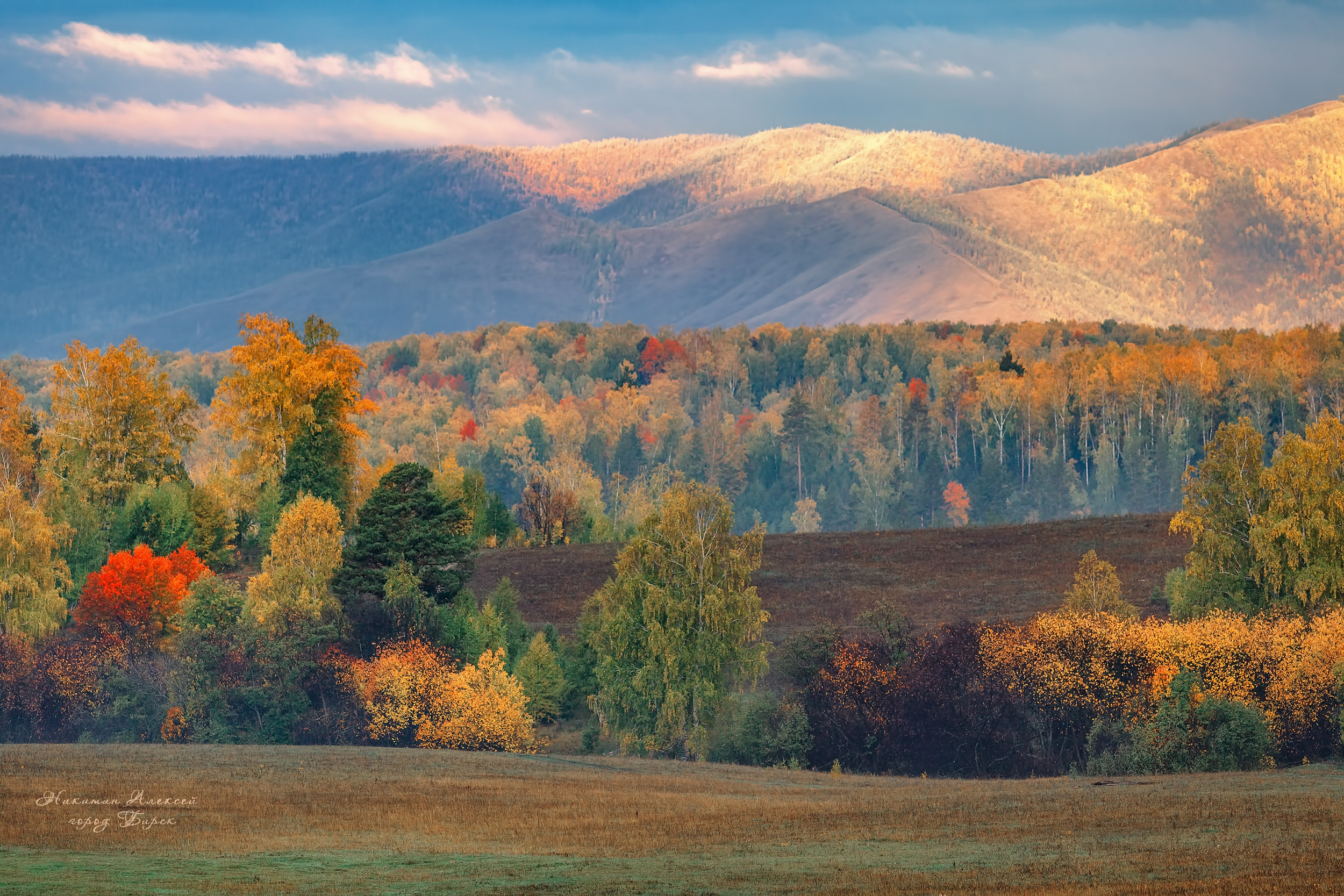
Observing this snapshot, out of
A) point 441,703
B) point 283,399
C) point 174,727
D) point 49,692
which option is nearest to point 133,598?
point 49,692

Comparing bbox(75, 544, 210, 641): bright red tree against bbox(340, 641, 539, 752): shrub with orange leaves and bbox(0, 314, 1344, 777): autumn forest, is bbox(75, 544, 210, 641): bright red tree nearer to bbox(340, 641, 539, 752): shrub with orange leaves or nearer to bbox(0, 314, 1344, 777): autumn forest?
bbox(0, 314, 1344, 777): autumn forest

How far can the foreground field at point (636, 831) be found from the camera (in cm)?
2852

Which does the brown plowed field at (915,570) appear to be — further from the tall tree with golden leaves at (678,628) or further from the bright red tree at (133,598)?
the bright red tree at (133,598)

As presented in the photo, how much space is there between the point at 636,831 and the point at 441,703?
25.9 m

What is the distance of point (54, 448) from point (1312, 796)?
245 feet

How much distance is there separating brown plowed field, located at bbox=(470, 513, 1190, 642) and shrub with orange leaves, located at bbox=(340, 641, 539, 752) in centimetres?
2077

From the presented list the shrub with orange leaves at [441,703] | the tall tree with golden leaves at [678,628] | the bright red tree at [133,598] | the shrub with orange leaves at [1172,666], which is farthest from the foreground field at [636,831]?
the bright red tree at [133,598]

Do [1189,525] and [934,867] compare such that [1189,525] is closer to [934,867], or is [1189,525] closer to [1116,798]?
[1116,798]

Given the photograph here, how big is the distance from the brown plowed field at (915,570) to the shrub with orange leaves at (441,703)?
20.8 m

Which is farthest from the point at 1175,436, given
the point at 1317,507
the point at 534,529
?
the point at 1317,507

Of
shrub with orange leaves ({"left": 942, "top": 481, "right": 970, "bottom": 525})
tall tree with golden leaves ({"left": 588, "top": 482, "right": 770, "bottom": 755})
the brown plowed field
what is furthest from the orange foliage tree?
shrub with orange leaves ({"left": 942, "top": 481, "right": 970, "bottom": 525})

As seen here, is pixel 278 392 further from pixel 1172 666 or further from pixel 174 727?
pixel 1172 666
